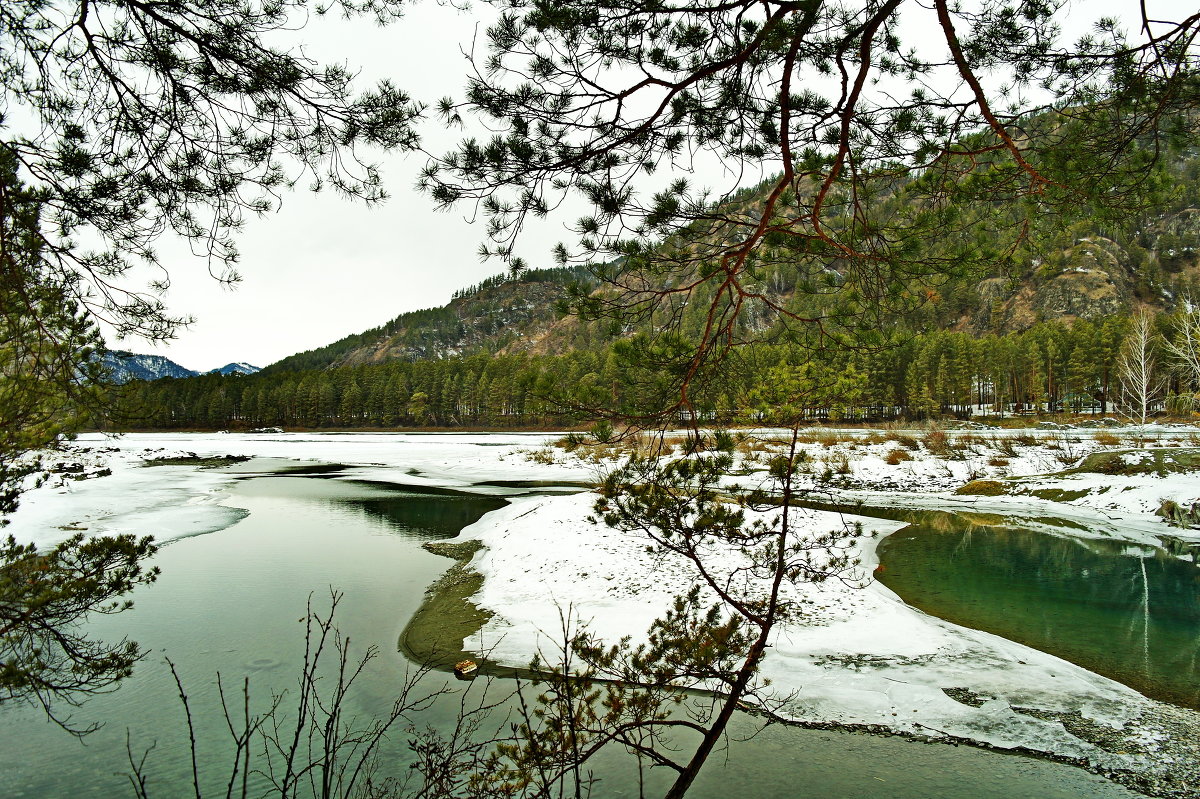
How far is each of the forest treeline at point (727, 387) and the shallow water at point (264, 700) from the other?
2767 millimetres

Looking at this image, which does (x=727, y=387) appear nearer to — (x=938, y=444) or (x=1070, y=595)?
(x=1070, y=595)

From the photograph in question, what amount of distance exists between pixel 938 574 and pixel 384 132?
1004 centimetres

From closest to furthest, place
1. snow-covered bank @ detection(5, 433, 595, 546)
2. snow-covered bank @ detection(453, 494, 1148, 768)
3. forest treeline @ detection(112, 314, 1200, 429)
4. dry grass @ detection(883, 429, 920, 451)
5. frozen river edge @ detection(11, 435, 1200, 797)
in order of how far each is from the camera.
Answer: forest treeline @ detection(112, 314, 1200, 429) < frozen river edge @ detection(11, 435, 1200, 797) < snow-covered bank @ detection(453, 494, 1148, 768) < snow-covered bank @ detection(5, 433, 595, 546) < dry grass @ detection(883, 429, 920, 451)

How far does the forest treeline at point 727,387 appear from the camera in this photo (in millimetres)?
3541

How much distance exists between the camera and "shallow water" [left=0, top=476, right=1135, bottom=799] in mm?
4309

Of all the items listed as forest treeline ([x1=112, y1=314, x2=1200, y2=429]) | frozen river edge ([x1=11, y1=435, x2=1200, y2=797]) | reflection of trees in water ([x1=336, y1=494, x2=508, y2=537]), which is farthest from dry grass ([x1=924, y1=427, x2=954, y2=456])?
reflection of trees in water ([x1=336, y1=494, x2=508, y2=537])

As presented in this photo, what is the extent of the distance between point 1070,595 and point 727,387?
7933mm

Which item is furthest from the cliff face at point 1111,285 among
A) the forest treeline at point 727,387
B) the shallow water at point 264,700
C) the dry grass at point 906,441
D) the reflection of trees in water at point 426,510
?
the shallow water at point 264,700

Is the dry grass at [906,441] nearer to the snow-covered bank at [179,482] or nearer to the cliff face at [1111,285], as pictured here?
the snow-covered bank at [179,482]

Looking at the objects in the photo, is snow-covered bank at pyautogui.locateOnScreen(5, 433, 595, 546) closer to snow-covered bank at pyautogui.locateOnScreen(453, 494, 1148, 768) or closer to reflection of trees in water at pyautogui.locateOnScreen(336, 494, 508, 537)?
reflection of trees in water at pyautogui.locateOnScreen(336, 494, 508, 537)

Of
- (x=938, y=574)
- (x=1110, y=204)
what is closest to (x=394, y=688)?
(x=1110, y=204)

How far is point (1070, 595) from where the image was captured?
8.30m

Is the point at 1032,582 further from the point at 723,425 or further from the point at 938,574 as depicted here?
the point at 723,425

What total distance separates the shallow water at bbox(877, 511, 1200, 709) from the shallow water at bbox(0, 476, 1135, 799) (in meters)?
2.75
